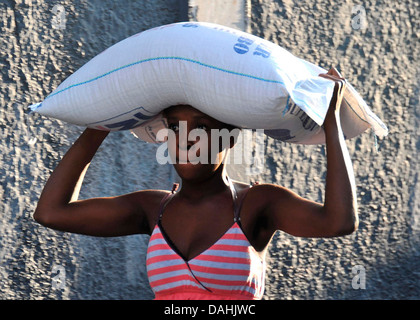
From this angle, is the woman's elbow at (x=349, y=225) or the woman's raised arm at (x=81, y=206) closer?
the woman's elbow at (x=349, y=225)

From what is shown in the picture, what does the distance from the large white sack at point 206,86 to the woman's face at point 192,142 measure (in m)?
0.05

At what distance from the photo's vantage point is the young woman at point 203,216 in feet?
7.45

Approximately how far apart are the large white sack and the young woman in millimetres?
99

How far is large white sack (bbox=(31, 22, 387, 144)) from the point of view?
2.20 metres

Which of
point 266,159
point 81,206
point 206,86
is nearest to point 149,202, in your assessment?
point 81,206

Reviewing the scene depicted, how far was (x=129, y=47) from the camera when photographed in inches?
94.6

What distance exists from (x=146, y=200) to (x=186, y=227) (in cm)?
20

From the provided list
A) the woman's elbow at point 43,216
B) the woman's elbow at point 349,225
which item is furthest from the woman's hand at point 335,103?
the woman's elbow at point 43,216

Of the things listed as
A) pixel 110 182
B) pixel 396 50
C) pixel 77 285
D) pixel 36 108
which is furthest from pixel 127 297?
pixel 396 50

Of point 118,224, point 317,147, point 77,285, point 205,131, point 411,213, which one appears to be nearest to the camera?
point 205,131

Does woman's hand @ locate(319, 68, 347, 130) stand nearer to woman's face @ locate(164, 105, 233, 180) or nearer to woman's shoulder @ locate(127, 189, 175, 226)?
woman's face @ locate(164, 105, 233, 180)

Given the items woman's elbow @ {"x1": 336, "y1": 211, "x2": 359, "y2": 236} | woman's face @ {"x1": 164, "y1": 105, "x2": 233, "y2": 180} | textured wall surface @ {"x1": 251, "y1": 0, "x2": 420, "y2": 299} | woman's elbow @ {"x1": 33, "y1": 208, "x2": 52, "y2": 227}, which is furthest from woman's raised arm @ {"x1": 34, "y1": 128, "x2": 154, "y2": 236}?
textured wall surface @ {"x1": 251, "y1": 0, "x2": 420, "y2": 299}

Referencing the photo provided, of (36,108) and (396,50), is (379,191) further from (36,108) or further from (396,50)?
(36,108)

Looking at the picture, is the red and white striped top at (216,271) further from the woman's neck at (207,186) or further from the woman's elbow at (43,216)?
the woman's elbow at (43,216)
